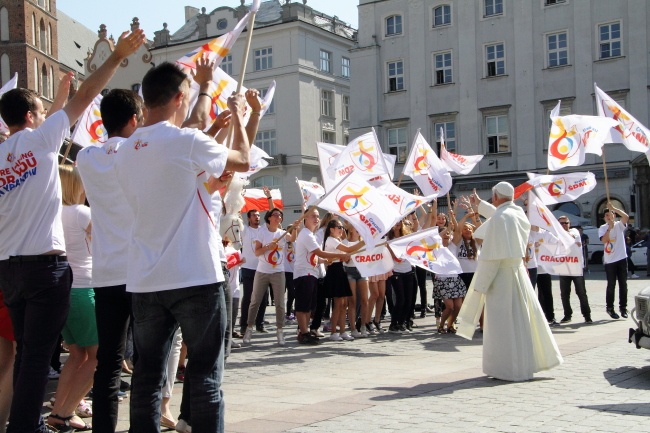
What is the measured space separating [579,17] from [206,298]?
137 feet

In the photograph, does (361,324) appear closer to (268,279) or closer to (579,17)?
(268,279)

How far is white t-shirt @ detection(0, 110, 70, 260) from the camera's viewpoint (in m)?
5.49

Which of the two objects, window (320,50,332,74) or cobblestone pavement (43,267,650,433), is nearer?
cobblestone pavement (43,267,650,433)

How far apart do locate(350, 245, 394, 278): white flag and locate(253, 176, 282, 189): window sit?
4492cm

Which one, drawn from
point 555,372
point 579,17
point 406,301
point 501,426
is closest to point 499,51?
point 579,17

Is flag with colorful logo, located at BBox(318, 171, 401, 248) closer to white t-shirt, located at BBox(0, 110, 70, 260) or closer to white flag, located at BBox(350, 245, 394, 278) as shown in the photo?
white flag, located at BBox(350, 245, 394, 278)

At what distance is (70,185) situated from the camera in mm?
6793

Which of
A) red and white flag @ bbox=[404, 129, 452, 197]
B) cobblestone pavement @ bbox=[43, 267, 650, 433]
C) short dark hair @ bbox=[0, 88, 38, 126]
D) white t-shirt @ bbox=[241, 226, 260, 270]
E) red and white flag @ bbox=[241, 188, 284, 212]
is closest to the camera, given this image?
short dark hair @ bbox=[0, 88, 38, 126]

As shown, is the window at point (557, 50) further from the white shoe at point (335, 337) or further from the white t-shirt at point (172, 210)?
the white t-shirt at point (172, 210)

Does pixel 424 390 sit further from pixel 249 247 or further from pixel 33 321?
pixel 249 247

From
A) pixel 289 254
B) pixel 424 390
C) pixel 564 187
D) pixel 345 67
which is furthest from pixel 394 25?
pixel 424 390

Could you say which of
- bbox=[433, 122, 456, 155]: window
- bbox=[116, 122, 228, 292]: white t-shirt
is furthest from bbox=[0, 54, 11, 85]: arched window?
bbox=[116, 122, 228, 292]: white t-shirt

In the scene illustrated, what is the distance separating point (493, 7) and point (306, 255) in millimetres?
35341

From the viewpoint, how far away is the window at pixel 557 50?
4322 centimetres
